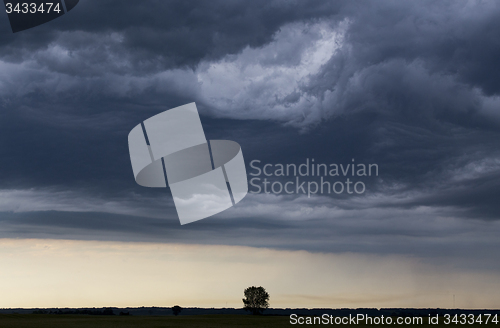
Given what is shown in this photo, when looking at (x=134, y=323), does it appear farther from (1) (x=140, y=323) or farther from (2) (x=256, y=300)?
(2) (x=256, y=300)

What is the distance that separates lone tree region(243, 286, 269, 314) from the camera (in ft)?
636

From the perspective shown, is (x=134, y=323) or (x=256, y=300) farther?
(x=256, y=300)

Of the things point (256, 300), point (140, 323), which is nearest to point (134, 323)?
point (140, 323)

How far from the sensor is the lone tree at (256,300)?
7633 inches

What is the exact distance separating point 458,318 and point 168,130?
331 feet

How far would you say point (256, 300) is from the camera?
194 m

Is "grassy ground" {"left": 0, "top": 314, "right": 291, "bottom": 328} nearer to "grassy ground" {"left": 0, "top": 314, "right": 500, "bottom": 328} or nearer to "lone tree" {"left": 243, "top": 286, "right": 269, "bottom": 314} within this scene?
"grassy ground" {"left": 0, "top": 314, "right": 500, "bottom": 328}

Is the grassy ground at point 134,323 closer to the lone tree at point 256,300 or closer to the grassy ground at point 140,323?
the grassy ground at point 140,323

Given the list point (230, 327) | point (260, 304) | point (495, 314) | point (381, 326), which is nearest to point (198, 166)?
point (230, 327)

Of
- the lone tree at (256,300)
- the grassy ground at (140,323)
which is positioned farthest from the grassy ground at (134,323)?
the lone tree at (256,300)

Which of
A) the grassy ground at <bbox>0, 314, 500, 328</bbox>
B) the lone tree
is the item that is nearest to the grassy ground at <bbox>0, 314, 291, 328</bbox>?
the grassy ground at <bbox>0, 314, 500, 328</bbox>

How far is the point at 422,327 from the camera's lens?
9206 centimetres

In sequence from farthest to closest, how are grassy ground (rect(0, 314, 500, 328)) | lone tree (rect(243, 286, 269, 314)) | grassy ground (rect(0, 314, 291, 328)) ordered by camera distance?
1. lone tree (rect(243, 286, 269, 314))
2. grassy ground (rect(0, 314, 291, 328))
3. grassy ground (rect(0, 314, 500, 328))

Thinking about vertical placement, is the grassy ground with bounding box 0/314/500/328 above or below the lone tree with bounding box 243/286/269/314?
below
